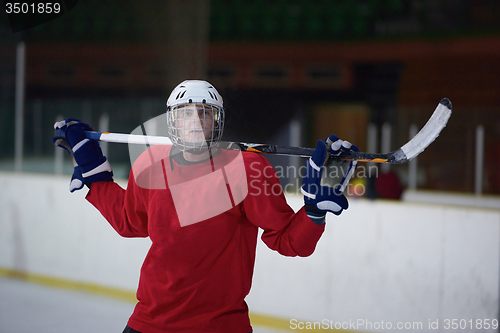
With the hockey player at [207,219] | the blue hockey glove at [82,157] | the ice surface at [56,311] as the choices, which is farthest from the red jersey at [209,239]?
the ice surface at [56,311]

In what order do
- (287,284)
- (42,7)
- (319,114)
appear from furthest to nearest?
(319,114) < (42,7) < (287,284)

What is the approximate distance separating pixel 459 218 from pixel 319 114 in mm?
2091

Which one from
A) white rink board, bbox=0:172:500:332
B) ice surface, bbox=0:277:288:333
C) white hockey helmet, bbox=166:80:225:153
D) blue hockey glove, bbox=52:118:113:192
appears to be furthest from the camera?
ice surface, bbox=0:277:288:333

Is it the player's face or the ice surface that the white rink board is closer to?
the ice surface

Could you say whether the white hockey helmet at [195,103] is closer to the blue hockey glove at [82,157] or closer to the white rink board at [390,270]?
the blue hockey glove at [82,157]

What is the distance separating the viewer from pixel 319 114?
4215mm

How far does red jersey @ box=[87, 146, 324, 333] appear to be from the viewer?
1.14m

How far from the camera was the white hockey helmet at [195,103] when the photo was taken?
3.89 feet

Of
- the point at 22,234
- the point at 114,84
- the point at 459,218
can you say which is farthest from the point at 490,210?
the point at 114,84

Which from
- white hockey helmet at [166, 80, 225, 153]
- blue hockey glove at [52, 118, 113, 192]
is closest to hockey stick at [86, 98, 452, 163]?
white hockey helmet at [166, 80, 225, 153]

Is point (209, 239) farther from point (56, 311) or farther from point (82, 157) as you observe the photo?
point (56, 311)

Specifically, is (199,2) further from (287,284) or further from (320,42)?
(320,42)

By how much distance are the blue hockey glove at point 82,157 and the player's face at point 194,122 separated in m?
0.35

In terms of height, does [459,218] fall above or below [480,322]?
above
